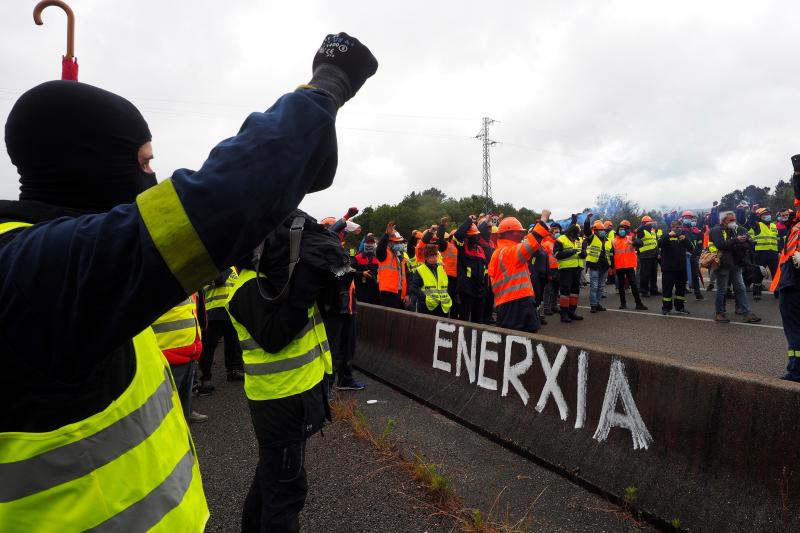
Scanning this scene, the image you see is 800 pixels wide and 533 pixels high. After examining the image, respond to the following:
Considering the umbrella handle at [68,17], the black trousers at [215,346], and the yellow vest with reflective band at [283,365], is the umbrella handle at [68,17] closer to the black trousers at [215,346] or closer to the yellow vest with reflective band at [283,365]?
the yellow vest with reflective band at [283,365]

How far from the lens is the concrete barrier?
239 cm

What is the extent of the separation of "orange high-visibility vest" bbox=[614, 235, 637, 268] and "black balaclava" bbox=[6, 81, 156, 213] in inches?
484

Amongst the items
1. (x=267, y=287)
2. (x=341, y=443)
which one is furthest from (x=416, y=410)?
(x=267, y=287)

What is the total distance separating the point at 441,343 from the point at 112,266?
476 cm

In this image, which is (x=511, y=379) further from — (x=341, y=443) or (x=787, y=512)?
(x=787, y=512)

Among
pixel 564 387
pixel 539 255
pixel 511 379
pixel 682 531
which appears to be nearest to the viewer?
pixel 682 531

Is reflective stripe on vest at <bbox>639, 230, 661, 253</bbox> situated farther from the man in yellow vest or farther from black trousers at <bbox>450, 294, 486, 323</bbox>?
the man in yellow vest

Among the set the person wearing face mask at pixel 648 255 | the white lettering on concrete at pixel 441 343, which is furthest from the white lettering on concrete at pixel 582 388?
the person wearing face mask at pixel 648 255

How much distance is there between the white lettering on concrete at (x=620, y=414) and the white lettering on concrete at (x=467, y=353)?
1559 millimetres

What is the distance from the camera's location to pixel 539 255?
10.6 m

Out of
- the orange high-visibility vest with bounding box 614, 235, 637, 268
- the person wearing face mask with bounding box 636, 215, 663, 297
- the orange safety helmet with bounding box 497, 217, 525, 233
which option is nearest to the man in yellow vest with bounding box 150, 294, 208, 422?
the orange safety helmet with bounding box 497, 217, 525, 233

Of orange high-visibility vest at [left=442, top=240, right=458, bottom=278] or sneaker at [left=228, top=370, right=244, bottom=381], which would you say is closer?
sneaker at [left=228, top=370, right=244, bottom=381]

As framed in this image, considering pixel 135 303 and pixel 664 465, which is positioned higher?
pixel 135 303

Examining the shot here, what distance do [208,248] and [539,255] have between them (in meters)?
10.4
